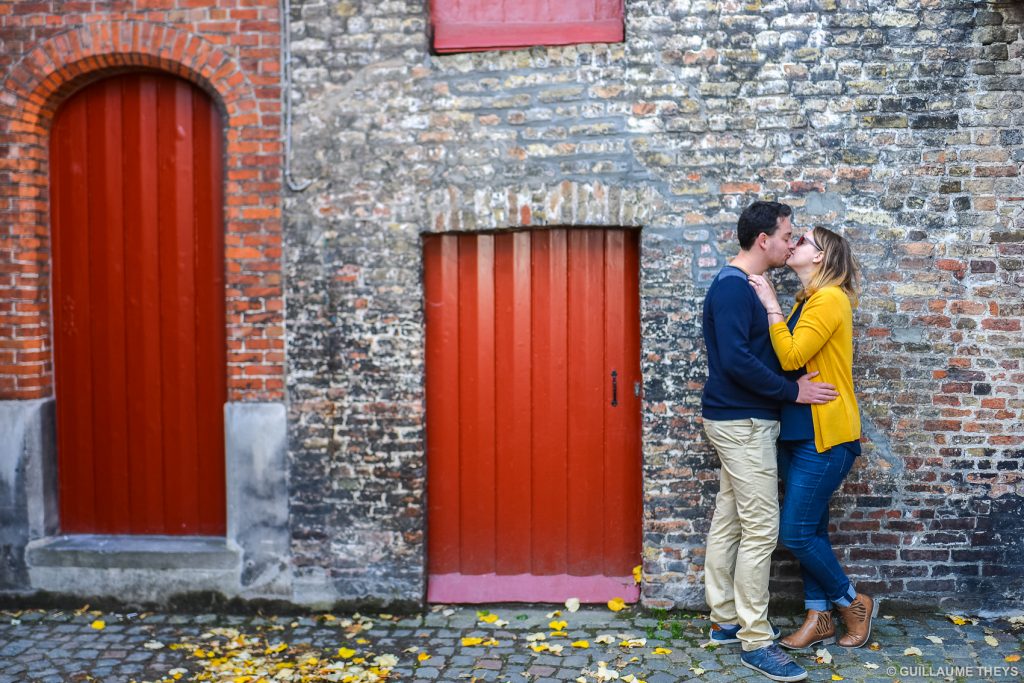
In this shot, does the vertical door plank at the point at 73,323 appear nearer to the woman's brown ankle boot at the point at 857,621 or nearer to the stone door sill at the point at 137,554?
the stone door sill at the point at 137,554

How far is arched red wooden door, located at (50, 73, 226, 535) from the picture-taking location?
17.8 feet

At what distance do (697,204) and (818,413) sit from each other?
4.36 feet

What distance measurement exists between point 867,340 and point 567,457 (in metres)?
1.78

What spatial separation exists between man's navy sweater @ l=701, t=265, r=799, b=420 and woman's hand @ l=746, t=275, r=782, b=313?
0.09 feet

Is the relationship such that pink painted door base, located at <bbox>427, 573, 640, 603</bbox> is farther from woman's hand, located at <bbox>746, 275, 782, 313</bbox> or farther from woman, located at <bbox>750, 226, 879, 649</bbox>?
woman's hand, located at <bbox>746, 275, 782, 313</bbox>

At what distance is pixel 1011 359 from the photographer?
4969mm

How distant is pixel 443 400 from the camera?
17.6 feet

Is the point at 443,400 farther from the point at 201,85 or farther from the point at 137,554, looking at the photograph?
the point at 201,85

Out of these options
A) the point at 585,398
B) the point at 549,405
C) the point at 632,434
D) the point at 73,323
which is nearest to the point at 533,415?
the point at 549,405

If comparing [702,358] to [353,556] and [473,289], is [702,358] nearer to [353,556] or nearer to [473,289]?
[473,289]

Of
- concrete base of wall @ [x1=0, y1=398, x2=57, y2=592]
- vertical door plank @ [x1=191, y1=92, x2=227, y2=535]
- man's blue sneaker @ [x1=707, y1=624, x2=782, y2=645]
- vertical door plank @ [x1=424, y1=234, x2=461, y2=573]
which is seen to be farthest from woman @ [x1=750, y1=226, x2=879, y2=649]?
concrete base of wall @ [x1=0, y1=398, x2=57, y2=592]

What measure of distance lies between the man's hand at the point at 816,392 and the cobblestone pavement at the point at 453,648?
49.9 inches

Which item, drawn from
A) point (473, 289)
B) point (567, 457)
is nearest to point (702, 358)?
point (567, 457)

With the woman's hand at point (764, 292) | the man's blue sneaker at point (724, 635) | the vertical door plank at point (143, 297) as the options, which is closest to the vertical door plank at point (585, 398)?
the man's blue sneaker at point (724, 635)
